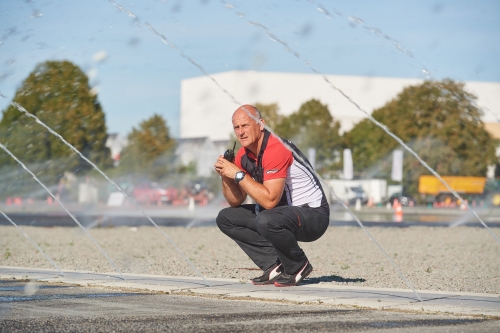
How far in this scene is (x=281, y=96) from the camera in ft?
317

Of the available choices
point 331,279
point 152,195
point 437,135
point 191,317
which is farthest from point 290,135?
point 191,317

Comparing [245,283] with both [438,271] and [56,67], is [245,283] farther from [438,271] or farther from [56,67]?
[56,67]

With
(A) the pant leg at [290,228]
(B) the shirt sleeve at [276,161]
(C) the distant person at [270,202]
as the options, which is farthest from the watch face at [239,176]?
(A) the pant leg at [290,228]

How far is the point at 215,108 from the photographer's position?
88125mm

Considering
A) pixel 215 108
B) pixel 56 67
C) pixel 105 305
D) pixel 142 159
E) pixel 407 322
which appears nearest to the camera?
pixel 407 322

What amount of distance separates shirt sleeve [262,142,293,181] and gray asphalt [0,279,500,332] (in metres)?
1.21

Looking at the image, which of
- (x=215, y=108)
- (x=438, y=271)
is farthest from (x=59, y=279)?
(x=215, y=108)

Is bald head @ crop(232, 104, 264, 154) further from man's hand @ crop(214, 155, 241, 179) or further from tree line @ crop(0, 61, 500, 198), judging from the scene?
tree line @ crop(0, 61, 500, 198)

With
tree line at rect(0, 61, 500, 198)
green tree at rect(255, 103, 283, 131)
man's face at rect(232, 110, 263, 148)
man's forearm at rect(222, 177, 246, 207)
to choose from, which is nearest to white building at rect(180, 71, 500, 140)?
green tree at rect(255, 103, 283, 131)

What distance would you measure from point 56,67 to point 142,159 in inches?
756

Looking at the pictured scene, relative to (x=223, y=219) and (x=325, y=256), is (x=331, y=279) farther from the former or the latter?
(x=325, y=256)

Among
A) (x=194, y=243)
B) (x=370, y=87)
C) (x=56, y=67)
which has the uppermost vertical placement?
(x=370, y=87)

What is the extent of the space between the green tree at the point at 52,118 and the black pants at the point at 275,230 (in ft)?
115

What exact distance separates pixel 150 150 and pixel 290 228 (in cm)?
5617
